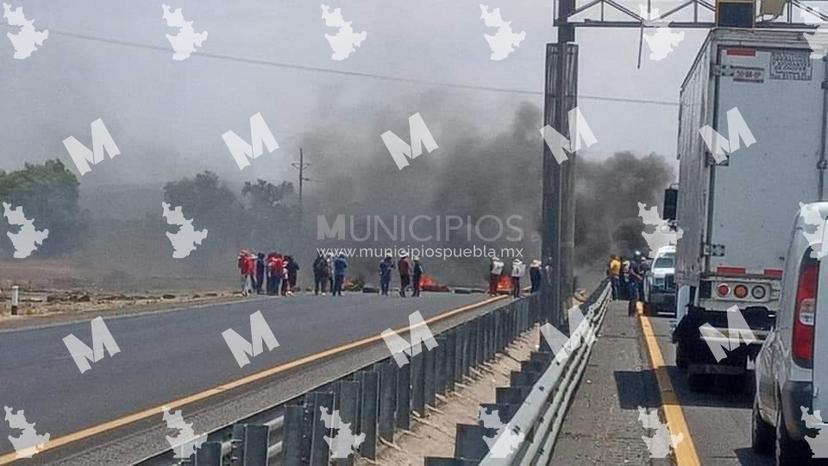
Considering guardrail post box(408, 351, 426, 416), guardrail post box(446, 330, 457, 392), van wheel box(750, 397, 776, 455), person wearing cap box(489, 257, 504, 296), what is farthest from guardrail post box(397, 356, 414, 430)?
person wearing cap box(489, 257, 504, 296)

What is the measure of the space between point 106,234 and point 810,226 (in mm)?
71406

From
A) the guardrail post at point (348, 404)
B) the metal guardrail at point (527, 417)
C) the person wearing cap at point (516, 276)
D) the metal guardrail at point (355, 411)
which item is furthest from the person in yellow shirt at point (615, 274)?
the guardrail post at point (348, 404)

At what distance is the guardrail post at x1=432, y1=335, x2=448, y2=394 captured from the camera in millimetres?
14686

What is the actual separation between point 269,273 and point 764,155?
32850 mm

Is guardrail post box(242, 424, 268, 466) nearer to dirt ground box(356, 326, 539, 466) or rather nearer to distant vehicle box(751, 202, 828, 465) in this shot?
dirt ground box(356, 326, 539, 466)

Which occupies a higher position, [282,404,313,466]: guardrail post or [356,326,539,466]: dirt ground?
[282,404,313,466]: guardrail post

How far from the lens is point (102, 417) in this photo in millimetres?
13500

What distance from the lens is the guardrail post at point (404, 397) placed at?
488 inches

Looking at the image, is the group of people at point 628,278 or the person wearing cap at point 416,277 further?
the person wearing cap at point 416,277

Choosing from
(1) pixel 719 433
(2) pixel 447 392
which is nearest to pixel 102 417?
(2) pixel 447 392

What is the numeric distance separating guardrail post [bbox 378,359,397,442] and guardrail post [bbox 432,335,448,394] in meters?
2.61

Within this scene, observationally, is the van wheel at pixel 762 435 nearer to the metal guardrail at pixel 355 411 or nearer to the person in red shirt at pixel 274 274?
the metal guardrail at pixel 355 411

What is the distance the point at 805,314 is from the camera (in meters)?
9.23

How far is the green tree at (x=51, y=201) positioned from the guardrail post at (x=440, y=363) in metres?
59.1
